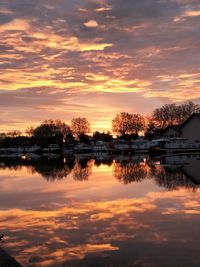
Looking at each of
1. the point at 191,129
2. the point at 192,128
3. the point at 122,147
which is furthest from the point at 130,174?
the point at 122,147

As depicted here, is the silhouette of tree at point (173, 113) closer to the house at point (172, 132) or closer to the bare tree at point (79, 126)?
the house at point (172, 132)

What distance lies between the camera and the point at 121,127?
154m

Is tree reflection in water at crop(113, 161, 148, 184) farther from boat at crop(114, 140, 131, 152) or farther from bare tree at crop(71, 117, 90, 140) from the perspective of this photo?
bare tree at crop(71, 117, 90, 140)

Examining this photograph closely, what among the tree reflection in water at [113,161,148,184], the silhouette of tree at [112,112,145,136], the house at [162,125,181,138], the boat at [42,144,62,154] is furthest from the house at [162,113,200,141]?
the tree reflection in water at [113,161,148,184]

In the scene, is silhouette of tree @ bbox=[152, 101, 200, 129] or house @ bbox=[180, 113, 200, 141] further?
silhouette of tree @ bbox=[152, 101, 200, 129]

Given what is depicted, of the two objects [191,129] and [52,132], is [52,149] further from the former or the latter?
[191,129]

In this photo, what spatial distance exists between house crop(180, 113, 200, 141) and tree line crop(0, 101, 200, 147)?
23.3 m

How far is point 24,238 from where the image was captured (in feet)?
49.4

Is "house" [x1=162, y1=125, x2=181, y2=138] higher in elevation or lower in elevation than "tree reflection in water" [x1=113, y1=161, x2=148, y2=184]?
higher

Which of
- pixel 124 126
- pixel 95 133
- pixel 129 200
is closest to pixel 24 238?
pixel 129 200

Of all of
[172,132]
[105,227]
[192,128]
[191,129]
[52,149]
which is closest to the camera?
[105,227]

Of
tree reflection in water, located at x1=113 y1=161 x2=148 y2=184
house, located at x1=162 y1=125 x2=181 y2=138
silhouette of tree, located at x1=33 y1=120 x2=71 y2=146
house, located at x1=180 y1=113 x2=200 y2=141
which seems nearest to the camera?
tree reflection in water, located at x1=113 y1=161 x2=148 y2=184

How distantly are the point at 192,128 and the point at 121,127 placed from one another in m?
49.1

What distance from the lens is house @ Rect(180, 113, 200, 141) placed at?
106m
